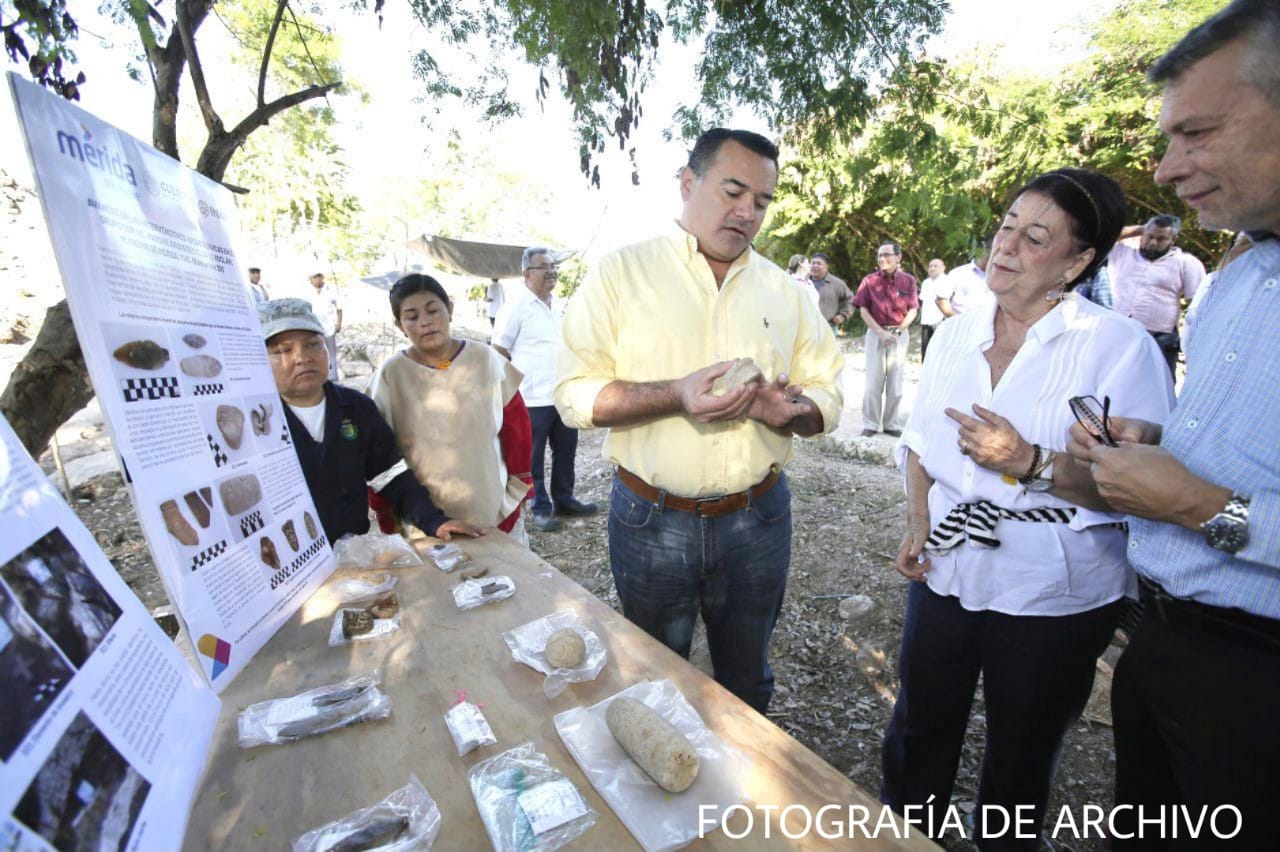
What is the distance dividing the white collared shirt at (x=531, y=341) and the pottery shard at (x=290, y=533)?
3.25 metres

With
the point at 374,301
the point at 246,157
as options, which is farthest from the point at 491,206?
the point at 246,157

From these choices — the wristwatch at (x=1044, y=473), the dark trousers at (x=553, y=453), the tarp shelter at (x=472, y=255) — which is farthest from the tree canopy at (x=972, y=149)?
the tarp shelter at (x=472, y=255)

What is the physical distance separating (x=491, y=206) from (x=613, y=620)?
34.6 m

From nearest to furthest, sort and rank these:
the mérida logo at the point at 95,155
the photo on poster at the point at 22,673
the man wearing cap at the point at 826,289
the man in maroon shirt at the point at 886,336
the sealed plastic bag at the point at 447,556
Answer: the photo on poster at the point at 22,673 → the mérida logo at the point at 95,155 → the sealed plastic bag at the point at 447,556 → the man in maroon shirt at the point at 886,336 → the man wearing cap at the point at 826,289

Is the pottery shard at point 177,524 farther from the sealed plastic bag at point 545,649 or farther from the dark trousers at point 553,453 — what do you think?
the dark trousers at point 553,453

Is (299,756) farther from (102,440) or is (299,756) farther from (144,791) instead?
(102,440)

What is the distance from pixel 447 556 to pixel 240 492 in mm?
635

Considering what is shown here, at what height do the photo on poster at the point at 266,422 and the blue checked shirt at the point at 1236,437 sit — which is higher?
the photo on poster at the point at 266,422

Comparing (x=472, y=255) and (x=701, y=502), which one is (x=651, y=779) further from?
(x=472, y=255)

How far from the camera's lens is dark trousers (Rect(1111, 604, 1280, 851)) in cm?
116

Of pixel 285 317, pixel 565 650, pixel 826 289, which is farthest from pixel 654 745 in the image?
pixel 826 289

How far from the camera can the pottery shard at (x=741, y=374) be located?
154 cm

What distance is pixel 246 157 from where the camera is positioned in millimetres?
18438

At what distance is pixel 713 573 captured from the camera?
1.95 metres
